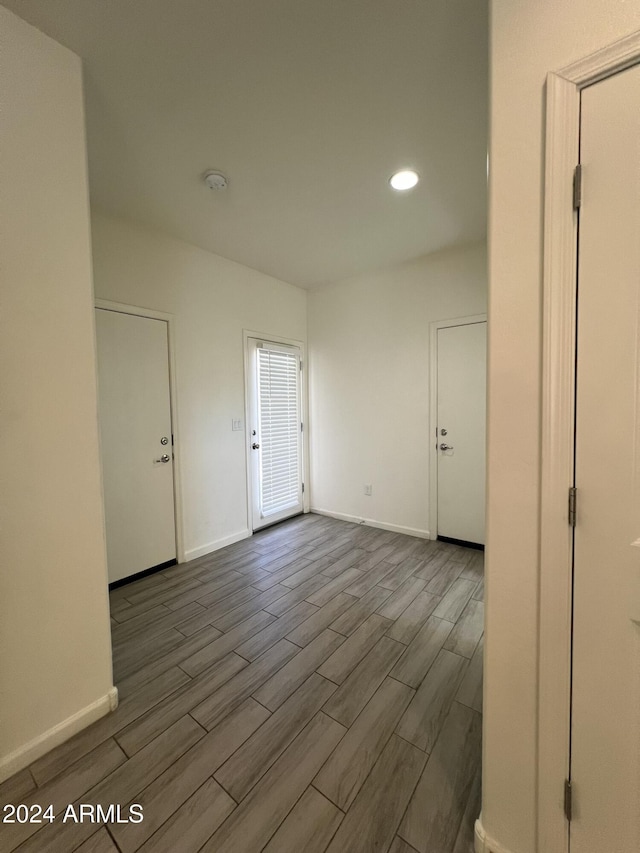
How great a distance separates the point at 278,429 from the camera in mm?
3801

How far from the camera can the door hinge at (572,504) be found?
0.84m

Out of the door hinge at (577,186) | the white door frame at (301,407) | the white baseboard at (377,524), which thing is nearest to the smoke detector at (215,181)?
the white door frame at (301,407)

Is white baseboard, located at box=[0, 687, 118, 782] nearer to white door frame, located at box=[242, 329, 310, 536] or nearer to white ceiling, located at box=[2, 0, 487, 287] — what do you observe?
white door frame, located at box=[242, 329, 310, 536]

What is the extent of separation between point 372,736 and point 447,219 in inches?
127

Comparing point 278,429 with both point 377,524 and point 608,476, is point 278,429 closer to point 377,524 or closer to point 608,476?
point 377,524

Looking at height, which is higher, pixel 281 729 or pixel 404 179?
pixel 404 179

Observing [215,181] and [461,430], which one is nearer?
[215,181]

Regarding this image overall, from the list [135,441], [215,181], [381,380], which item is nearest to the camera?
[215,181]

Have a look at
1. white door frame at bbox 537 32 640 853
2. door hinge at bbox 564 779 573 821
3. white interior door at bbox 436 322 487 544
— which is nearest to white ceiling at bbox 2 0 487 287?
white door frame at bbox 537 32 640 853

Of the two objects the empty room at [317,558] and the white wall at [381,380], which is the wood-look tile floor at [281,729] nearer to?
the empty room at [317,558]

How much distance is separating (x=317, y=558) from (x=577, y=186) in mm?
2861

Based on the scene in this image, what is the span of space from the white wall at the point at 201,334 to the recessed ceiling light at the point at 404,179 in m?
1.75

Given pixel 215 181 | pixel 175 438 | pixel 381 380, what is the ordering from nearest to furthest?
pixel 215 181 < pixel 175 438 < pixel 381 380

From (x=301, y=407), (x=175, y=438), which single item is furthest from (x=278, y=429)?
(x=175, y=438)
